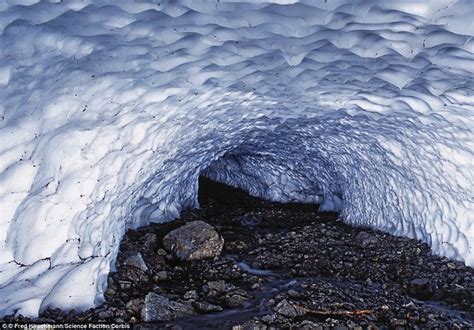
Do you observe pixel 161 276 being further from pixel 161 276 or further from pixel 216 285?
pixel 216 285

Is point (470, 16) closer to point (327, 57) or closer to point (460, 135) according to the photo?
point (327, 57)

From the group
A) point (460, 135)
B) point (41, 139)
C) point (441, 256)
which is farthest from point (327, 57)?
point (441, 256)

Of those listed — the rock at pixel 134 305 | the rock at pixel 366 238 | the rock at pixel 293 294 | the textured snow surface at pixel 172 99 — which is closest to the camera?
the textured snow surface at pixel 172 99

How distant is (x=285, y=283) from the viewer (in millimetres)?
5074

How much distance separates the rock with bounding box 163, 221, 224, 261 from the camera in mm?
5883

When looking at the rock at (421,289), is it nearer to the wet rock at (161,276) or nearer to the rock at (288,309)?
the rock at (288,309)

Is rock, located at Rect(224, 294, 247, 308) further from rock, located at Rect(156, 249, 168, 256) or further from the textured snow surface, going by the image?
rock, located at Rect(156, 249, 168, 256)

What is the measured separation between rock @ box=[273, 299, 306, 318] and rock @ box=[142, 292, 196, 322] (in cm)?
85

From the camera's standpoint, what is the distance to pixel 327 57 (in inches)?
169

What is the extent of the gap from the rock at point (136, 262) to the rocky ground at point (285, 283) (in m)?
0.01

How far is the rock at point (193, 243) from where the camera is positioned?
5883mm

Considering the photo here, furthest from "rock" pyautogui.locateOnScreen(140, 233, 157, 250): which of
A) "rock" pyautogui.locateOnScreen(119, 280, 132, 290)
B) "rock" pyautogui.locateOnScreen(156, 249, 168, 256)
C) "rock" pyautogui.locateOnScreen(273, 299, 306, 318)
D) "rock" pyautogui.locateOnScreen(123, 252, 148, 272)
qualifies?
"rock" pyautogui.locateOnScreen(273, 299, 306, 318)

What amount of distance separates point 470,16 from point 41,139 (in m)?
3.64

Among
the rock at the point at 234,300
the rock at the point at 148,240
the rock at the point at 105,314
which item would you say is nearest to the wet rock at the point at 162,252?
the rock at the point at 148,240
